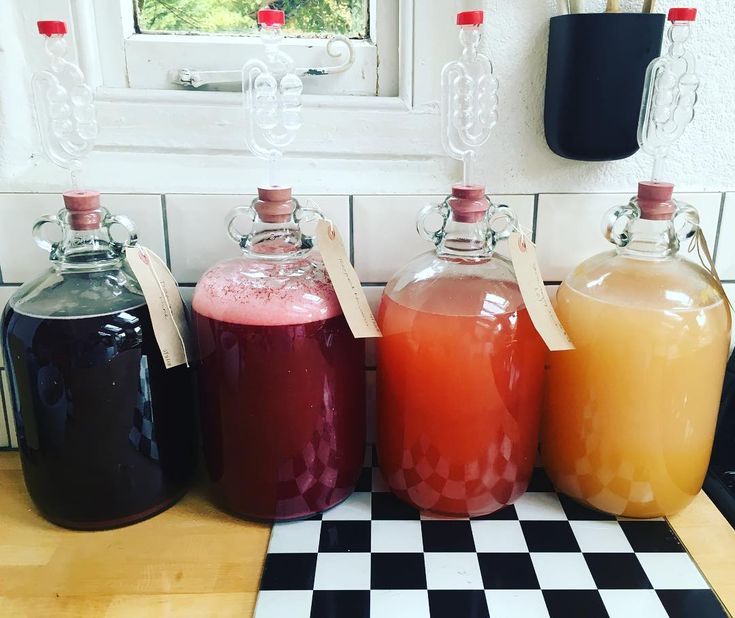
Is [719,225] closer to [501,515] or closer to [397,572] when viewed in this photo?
[501,515]

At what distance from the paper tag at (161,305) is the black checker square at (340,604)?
30 centimetres

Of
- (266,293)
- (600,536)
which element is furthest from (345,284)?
(600,536)

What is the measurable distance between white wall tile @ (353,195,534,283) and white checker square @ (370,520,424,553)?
327 millimetres

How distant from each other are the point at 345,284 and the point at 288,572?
33cm

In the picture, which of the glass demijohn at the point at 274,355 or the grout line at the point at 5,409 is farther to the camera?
the grout line at the point at 5,409

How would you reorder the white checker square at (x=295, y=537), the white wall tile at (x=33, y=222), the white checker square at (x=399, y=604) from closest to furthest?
the white checker square at (x=399, y=604) → the white checker square at (x=295, y=537) → the white wall tile at (x=33, y=222)

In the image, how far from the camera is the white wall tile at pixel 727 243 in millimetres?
926

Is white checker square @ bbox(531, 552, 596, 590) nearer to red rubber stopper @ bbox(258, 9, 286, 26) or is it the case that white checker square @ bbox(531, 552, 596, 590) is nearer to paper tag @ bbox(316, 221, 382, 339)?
paper tag @ bbox(316, 221, 382, 339)

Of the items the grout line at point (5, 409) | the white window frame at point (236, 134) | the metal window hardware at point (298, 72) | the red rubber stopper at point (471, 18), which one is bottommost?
the grout line at point (5, 409)

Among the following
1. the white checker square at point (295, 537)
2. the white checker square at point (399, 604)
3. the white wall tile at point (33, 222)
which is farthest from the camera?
the white wall tile at point (33, 222)

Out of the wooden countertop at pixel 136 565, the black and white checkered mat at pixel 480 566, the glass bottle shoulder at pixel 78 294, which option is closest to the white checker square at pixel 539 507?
the black and white checkered mat at pixel 480 566

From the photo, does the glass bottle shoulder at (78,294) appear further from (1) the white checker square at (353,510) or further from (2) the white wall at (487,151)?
(1) the white checker square at (353,510)

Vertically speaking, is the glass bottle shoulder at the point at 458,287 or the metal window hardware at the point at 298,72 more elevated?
the metal window hardware at the point at 298,72

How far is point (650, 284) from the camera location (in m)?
0.77
